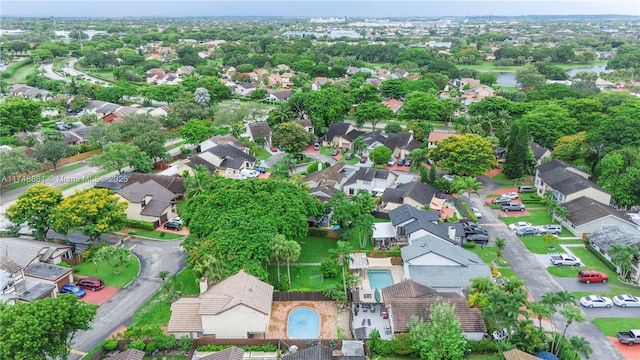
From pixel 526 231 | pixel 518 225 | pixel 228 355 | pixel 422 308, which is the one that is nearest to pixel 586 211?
pixel 526 231

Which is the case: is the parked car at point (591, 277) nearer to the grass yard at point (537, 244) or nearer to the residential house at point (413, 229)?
the grass yard at point (537, 244)

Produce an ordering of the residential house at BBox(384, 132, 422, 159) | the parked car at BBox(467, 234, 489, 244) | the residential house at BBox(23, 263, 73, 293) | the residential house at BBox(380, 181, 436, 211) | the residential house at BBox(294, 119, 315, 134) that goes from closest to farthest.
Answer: the residential house at BBox(23, 263, 73, 293) < the parked car at BBox(467, 234, 489, 244) < the residential house at BBox(380, 181, 436, 211) < the residential house at BBox(384, 132, 422, 159) < the residential house at BBox(294, 119, 315, 134)

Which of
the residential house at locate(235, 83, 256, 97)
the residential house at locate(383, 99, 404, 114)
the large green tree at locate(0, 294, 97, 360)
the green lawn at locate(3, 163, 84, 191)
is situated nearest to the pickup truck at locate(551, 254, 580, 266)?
the large green tree at locate(0, 294, 97, 360)

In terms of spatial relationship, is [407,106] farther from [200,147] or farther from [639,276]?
[639,276]

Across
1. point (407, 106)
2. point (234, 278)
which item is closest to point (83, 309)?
point (234, 278)

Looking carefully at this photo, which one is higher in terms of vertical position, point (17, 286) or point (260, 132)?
point (260, 132)

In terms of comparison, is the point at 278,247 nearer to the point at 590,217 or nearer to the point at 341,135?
the point at 590,217

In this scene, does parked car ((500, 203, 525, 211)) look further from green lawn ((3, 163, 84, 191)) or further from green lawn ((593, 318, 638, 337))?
green lawn ((3, 163, 84, 191))
